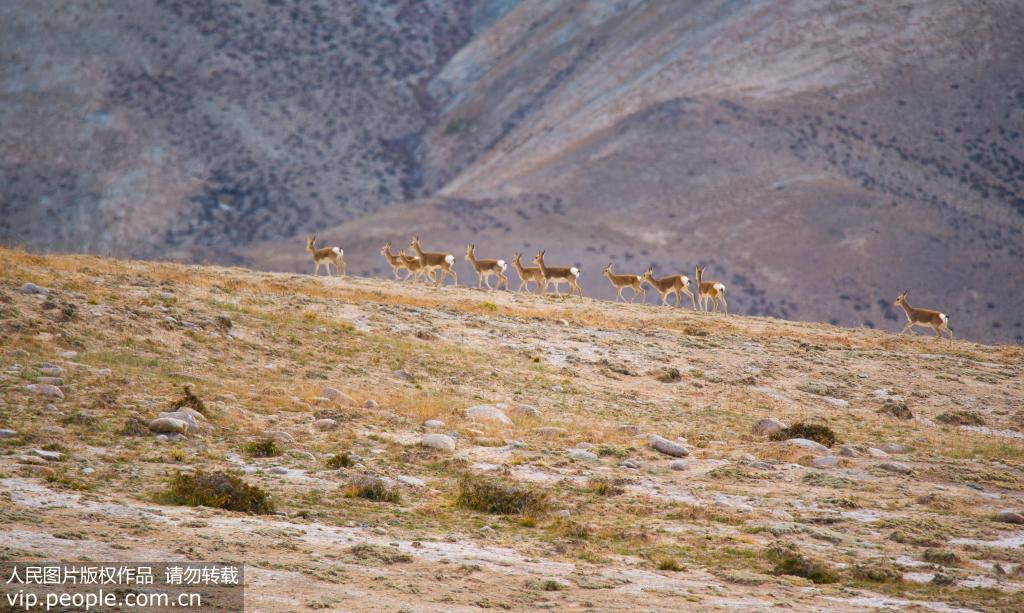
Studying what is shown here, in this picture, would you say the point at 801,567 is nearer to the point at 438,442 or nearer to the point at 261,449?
the point at 438,442

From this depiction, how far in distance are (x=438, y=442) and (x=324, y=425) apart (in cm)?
209

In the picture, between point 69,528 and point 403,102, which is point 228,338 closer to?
point 69,528

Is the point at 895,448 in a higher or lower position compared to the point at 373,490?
lower

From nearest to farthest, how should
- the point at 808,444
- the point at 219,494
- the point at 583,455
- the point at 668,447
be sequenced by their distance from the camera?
the point at 219,494 → the point at 583,455 → the point at 668,447 → the point at 808,444

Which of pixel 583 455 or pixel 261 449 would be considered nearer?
pixel 261 449

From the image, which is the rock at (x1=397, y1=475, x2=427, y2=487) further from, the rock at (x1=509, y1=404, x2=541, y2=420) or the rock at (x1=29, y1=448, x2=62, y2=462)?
the rock at (x1=509, y1=404, x2=541, y2=420)

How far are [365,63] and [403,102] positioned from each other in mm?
7072

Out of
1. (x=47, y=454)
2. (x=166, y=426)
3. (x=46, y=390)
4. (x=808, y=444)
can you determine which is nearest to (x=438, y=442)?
(x=166, y=426)

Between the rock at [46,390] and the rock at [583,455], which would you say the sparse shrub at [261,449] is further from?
the rock at [583,455]

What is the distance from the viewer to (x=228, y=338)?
24234 mm

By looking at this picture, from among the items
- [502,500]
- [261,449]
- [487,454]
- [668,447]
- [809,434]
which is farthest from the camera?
[809,434]

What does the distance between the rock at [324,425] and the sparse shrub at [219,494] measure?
4.57 metres

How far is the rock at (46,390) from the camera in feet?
59.7

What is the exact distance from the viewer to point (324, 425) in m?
19.3
